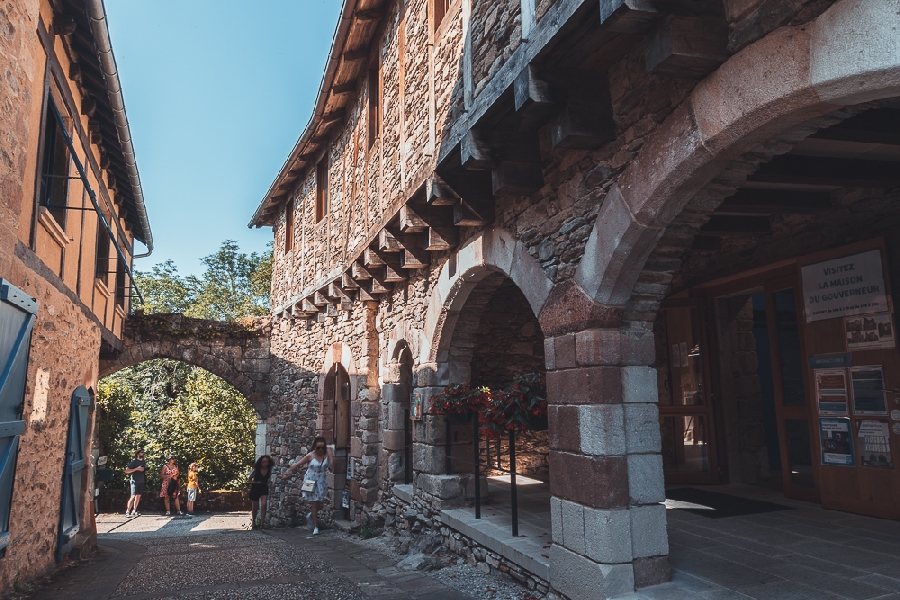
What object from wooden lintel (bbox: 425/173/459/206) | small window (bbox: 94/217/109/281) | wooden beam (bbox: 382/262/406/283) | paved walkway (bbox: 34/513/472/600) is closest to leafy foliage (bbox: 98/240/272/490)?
small window (bbox: 94/217/109/281)

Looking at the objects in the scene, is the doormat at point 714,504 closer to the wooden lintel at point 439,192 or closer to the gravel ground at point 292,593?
the gravel ground at point 292,593

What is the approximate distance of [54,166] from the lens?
19.1 feet

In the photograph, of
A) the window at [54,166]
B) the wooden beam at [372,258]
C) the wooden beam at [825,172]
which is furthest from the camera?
the wooden beam at [372,258]

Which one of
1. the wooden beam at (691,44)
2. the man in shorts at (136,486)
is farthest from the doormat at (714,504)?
the man in shorts at (136,486)

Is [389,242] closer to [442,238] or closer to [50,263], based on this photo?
[442,238]

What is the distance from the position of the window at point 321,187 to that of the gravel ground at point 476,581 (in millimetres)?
6705

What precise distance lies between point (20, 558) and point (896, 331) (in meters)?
6.52

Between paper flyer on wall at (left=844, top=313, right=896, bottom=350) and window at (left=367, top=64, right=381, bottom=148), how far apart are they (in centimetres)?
556

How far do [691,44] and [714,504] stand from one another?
12.9 feet

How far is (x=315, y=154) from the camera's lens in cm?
1084

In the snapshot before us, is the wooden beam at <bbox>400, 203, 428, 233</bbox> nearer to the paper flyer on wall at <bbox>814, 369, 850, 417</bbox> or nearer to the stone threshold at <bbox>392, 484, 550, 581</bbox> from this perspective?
the stone threshold at <bbox>392, 484, 550, 581</bbox>

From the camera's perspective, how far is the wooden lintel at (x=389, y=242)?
606 cm

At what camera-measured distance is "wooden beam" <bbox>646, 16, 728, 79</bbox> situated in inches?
102

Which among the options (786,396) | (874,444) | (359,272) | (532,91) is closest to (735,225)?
(786,396)
